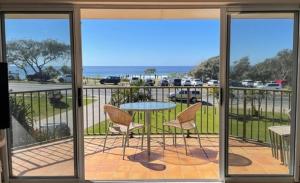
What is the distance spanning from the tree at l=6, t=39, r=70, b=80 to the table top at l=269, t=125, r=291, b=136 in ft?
7.88

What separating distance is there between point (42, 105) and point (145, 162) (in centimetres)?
165

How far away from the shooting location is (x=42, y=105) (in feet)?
10.5

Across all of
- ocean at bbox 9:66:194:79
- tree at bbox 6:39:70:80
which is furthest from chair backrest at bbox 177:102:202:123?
ocean at bbox 9:66:194:79

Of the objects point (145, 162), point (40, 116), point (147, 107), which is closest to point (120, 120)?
point (147, 107)

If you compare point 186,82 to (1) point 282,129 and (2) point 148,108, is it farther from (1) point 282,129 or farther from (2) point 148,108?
(1) point 282,129

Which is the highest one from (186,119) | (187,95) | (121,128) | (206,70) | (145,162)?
(206,70)

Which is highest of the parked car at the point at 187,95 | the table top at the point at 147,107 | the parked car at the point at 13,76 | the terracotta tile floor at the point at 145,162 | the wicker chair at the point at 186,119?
the parked car at the point at 13,76

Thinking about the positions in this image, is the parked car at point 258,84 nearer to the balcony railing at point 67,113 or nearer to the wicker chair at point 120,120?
the balcony railing at point 67,113

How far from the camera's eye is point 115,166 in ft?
12.8

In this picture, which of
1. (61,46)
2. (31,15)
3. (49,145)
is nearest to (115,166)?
(49,145)

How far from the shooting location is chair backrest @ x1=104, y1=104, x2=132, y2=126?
430cm

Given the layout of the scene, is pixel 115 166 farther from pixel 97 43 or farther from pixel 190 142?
pixel 97 43

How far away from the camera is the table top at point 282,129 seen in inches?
128

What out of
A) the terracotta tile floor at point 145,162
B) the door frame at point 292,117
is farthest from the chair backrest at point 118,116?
the door frame at point 292,117
